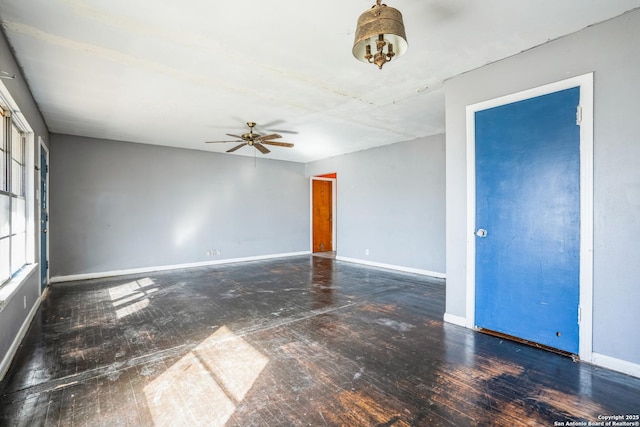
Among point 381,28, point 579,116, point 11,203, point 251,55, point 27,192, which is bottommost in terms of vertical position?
point 11,203

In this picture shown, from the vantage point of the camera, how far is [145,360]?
2566mm

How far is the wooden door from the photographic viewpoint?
9180mm

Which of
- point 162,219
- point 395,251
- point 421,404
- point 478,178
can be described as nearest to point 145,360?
point 421,404

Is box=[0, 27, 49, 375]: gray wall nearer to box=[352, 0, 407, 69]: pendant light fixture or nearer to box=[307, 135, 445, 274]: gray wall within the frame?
box=[352, 0, 407, 69]: pendant light fixture

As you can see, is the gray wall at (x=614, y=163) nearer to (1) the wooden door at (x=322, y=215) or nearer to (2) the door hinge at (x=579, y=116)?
(2) the door hinge at (x=579, y=116)

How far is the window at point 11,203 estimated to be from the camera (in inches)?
112

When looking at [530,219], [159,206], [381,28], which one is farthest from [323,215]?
[381,28]

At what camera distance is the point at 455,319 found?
3.37m

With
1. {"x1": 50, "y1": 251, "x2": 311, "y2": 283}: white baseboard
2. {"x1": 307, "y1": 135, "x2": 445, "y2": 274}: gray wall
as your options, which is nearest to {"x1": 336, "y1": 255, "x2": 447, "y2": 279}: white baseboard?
{"x1": 307, "y1": 135, "x2": 445, "y2": 274}: gray wall

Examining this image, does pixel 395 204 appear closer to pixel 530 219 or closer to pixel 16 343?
pixel 530 219

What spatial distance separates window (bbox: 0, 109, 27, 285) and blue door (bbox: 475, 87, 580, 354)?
4.59 meters

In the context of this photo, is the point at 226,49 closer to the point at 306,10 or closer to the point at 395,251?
the point at 306,10

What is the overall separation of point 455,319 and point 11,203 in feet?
15.6

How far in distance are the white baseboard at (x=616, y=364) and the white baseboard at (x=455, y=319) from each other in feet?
3.43
